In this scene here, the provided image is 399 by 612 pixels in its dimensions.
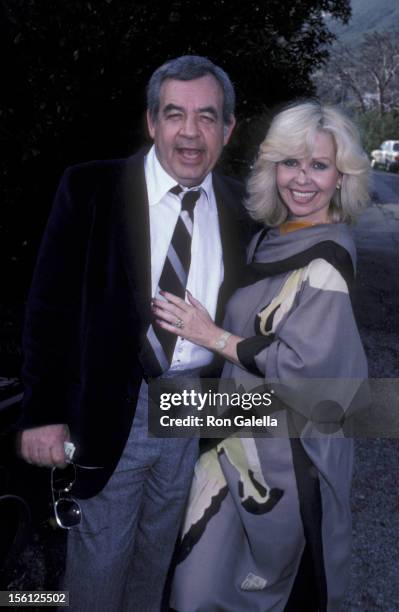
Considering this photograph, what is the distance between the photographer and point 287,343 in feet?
5.90

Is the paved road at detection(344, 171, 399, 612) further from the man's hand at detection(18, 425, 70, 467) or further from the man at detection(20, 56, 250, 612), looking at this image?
the man's hand at detection(18, 425, 70, 467)

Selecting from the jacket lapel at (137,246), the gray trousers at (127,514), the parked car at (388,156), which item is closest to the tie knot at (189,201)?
the jacket lapel at (137,246)

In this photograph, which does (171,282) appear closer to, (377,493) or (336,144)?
(336,144)

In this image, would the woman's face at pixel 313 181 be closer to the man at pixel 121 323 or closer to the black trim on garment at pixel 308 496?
the man at pixel 121 323

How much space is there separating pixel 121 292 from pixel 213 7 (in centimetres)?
413

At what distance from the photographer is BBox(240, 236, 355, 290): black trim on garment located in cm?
184

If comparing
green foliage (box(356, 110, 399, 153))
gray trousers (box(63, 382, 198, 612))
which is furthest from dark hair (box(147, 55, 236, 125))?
green foliage (box(356, 110, 399, 153))

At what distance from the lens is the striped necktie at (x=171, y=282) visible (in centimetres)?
196

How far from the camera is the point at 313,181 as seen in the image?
2.04 meters

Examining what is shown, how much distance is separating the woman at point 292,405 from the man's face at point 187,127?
0.84 feet

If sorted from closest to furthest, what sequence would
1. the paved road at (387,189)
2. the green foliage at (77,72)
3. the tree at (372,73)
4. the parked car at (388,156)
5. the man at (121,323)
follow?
the man at (121,323) < the green foliage at (77,72) < the paved road at (387,189) < the parked car at (388,156) < the tree at (372,73)

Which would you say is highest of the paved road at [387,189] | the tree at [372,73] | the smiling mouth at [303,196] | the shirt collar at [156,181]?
the tree at [372,73]

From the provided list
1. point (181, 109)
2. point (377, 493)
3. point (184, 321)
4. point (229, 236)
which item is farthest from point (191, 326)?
point (377, 493)

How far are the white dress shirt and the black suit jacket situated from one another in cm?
7
